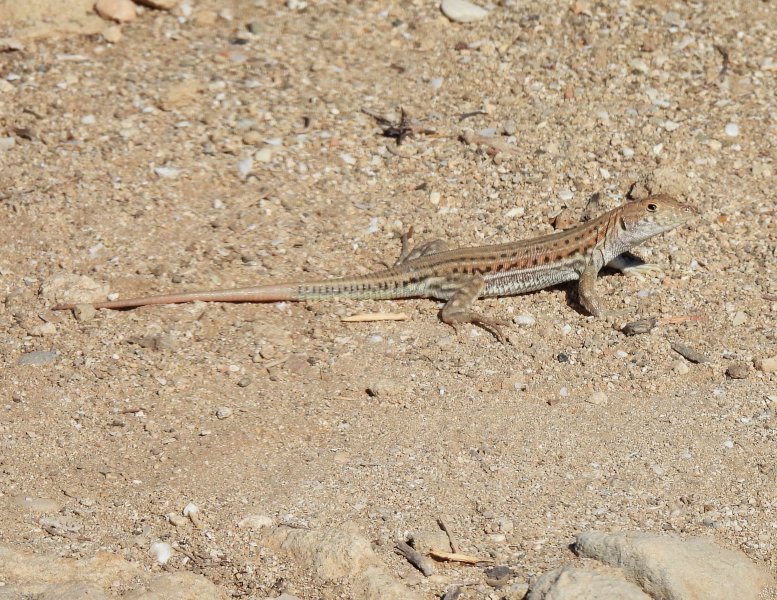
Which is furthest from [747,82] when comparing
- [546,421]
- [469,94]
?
[546,421]

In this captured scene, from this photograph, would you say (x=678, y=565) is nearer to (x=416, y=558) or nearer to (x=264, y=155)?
(x=416, y=558)

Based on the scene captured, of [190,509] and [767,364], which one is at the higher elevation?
[767,364]

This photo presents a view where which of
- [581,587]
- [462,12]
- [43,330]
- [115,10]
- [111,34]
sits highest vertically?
[462,12]

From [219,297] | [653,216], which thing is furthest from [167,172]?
[653,216]

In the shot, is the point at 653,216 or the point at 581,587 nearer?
the point at 581,587

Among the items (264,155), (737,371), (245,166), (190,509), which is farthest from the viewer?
(264,155)

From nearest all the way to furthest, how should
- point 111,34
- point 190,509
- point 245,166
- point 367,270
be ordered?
point 190,509 < point 367,270 < point 245,166 < point 111,34

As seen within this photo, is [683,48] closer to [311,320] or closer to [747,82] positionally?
[747,82]
